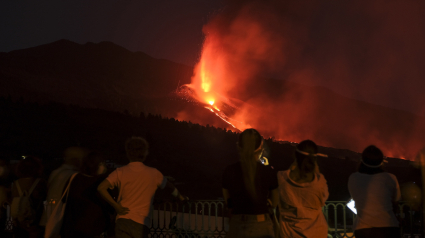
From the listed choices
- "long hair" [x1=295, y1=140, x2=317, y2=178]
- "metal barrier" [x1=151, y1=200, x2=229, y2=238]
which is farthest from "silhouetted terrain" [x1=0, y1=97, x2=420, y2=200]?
"long hair" [x1=295, y1=140, x2=317, y2=178]

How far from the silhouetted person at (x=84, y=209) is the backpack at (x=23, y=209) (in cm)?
74

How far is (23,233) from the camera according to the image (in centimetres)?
534

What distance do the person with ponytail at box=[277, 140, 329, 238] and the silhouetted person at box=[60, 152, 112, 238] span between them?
213 centimetres

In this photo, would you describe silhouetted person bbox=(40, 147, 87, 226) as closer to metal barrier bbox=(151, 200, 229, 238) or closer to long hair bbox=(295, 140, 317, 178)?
metal barrier bbox=(151, 200, 229, 238)

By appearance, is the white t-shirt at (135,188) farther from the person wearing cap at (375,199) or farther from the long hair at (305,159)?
the person wearing cap at (375,199)

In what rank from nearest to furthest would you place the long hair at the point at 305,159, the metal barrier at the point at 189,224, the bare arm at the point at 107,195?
the long hair at the point at 305,159, the bare arm at the point at 107,195, the metal barrier at the point at 189,224

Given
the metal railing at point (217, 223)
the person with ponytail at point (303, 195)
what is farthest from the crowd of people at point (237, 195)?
the metal railing at point (217, 223)

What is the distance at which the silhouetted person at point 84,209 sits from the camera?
467cm

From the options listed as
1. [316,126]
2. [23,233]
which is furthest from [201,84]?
[23,233]

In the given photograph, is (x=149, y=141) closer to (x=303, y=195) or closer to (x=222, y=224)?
(x=222, y=224)

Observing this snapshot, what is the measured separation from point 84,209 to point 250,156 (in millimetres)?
2220

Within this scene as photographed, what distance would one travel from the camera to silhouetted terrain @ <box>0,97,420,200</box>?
157 feet

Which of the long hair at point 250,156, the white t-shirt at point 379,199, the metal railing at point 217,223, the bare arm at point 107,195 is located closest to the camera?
the long hair at point 250,156

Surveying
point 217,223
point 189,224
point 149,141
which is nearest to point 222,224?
point 217,223
